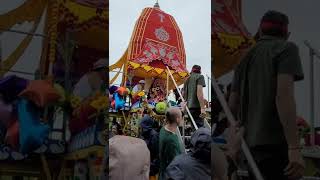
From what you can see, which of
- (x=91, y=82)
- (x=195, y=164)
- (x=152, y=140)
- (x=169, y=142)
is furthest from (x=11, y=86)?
(x=152, y=140)

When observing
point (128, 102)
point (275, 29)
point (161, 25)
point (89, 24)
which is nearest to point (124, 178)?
point (89, 24)

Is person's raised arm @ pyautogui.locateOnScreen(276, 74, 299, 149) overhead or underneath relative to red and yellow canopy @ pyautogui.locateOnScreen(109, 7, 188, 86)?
underneath

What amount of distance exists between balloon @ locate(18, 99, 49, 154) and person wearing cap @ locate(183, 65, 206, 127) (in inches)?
155

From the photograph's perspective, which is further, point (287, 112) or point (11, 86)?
point (11, 86)

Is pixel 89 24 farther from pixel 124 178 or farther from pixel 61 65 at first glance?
pixel 124 178

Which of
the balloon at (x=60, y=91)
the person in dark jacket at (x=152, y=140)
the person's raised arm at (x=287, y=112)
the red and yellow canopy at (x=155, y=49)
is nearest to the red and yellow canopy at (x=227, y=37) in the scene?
the person's raised arm at (x=287, y=112)

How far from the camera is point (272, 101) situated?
66.9 inches

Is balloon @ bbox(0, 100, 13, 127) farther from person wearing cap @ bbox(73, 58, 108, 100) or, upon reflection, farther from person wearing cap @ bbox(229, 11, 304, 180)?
person wearing cap @ bbox(229, 11, 304, 180)

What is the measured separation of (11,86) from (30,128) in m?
0.17

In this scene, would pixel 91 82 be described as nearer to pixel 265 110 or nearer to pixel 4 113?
pixel 4 113

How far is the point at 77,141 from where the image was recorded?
1.98 meters

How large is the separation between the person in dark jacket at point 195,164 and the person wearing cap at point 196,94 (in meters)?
Result: 2.50

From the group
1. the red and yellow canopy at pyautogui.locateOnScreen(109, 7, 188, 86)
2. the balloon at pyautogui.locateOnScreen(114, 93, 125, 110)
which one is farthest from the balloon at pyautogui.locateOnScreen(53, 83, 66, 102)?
the red and yellow canopy at pyautogui.locateOnScreen(109, 7, 188, 86)

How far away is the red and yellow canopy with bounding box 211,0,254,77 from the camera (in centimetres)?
183
